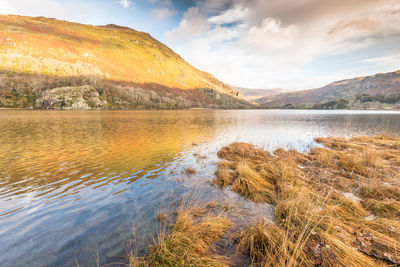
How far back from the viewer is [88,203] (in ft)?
21.2

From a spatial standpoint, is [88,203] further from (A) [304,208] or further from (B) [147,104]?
(B) [147,104]

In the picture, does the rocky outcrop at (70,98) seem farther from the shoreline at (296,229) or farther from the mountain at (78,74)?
the shoreline at (296,229)

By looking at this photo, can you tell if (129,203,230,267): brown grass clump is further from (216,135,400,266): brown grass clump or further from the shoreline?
(216,135,400,266): brown grass clump

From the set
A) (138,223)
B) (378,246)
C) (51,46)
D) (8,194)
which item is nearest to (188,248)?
(138,223)

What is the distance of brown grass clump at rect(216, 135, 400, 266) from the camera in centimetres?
320

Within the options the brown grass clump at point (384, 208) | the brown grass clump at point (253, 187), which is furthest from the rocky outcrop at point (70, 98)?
the brown grass clump at point (384, 208)

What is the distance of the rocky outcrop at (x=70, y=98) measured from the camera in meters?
88.8

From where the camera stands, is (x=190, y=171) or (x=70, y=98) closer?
(x=190, y=171)

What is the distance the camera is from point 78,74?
373 ft

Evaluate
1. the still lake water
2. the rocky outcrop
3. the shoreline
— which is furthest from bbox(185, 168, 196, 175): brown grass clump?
the rocky outcrop

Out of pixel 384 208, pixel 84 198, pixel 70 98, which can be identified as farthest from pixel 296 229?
pixel 70 98

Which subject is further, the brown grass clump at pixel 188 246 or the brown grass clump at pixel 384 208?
the brown grass clump at pixel 384 208

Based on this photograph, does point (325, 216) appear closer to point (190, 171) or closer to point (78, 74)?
point (190, 171)

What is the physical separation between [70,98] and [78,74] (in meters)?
34.5
